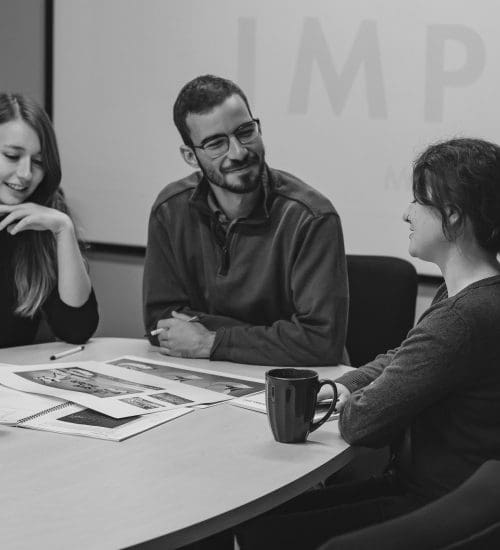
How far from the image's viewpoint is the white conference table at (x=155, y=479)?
104 centimetres

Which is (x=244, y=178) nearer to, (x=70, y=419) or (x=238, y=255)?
(x=238, y=255)

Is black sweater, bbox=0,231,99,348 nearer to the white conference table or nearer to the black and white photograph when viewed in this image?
the black and white photograph

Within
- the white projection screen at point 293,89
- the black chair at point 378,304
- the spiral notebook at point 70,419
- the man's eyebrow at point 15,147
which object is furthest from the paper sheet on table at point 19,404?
the white projection screen at point 293,89

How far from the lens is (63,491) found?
1.17 metres

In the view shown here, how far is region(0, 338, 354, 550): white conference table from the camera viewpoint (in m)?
1.04

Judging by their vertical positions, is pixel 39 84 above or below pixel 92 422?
above

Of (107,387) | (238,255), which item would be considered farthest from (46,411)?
(238,255)

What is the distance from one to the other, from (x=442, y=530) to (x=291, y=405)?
0.66 meters

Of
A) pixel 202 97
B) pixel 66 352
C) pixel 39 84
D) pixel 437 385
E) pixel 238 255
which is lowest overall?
pixel 66 352

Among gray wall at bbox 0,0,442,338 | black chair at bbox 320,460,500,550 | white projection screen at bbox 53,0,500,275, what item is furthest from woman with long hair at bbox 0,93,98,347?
black chair at bbox 320,460,500,550

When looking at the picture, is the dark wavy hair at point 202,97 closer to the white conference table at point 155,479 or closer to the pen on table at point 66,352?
the pen on table at point 66,352

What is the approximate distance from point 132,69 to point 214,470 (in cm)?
236

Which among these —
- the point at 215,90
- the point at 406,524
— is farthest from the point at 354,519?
the point at 215,90

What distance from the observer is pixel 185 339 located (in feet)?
6.66
